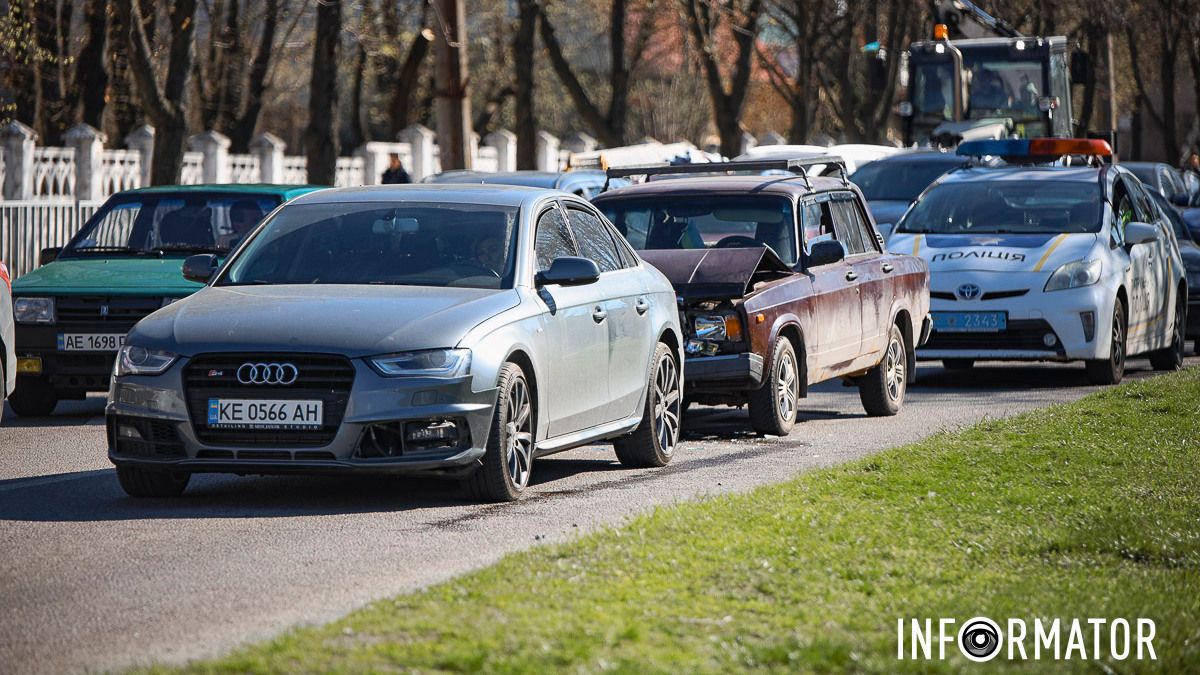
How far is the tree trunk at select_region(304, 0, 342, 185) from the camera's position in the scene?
3181 cm

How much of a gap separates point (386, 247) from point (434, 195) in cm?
50

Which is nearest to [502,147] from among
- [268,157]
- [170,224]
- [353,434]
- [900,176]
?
[268,157]

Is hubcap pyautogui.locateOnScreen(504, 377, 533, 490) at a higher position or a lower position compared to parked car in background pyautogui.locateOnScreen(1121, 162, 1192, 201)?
lower

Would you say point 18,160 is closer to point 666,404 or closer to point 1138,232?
point 1138,232

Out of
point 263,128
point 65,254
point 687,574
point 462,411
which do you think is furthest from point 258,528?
point 263,128

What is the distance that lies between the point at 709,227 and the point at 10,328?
4655mm

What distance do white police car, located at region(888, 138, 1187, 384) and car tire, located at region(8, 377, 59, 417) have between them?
705 centimetres

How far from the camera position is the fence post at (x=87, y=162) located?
3100cm

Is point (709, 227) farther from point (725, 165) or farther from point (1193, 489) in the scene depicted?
point (1193, 489)

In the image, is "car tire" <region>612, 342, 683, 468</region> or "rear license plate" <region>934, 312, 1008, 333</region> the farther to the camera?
"rear license plate" <region>934, 312, 1008, 333</region>

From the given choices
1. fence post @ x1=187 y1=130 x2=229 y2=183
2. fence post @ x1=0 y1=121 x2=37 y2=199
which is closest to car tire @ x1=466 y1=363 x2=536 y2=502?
fence post @ x1=0 y1=121 x2=37 y2=199

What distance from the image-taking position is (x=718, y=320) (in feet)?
40.7
